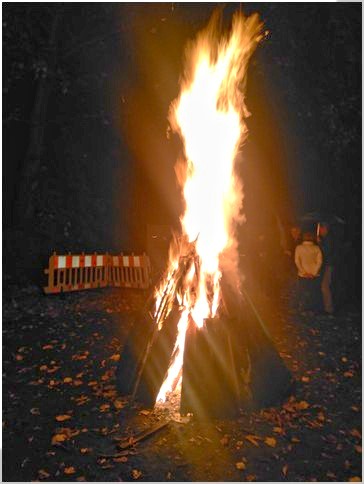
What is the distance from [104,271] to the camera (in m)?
12.8

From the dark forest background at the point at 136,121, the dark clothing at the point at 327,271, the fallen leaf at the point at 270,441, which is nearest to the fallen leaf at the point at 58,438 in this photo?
the fallen leaf at the point at 270,441

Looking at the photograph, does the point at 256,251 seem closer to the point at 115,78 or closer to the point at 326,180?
the point at 326,180

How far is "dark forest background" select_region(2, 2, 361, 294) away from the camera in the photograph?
1259 cm

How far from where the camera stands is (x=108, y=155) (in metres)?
16.3

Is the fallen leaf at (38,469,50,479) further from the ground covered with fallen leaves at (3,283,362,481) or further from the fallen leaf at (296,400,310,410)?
the fallen leaf at (296,400,310,410)

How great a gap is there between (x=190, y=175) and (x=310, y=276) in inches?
229

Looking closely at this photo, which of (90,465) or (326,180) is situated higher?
(326,180)

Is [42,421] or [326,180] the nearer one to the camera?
[42,421]

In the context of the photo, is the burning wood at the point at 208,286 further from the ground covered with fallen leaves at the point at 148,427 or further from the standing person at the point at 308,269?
the standing person at the point at 308,269

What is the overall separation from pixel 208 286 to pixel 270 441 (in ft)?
8.46

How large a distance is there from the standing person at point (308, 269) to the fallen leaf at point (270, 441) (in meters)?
6.68

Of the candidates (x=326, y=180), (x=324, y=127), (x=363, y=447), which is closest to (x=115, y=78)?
(x=324, y=127)

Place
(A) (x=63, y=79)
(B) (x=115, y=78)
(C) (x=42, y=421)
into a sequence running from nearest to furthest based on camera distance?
(C) (x=42, y=421), (A) (x=63, y=79), (B) (x=115, y=78)

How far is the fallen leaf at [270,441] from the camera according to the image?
501cm
